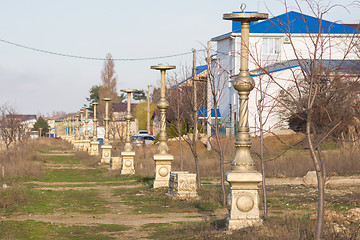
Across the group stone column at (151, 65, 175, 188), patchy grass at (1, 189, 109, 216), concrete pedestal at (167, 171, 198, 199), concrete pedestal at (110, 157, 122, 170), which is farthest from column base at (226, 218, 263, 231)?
concrete pedestal at (110, 157, 122, 170)

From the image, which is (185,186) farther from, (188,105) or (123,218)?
(188,105)

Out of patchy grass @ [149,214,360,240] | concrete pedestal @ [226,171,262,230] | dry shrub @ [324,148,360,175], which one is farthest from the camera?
dry shrub @ [324,148,360,175]

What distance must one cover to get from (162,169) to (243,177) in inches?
452

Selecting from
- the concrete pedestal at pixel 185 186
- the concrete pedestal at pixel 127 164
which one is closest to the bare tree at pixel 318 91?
the concrete pedestal at pixel 185 186

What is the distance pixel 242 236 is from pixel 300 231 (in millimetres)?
912

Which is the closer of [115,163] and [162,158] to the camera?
[162,158]

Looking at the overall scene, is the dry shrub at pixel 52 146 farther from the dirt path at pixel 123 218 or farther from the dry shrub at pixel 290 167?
the dirt path at pixel 123 218

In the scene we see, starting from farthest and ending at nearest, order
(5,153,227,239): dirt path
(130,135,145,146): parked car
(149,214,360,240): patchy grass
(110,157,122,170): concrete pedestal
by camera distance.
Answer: (130,135,145,146): parked car
(110,157,122,170): concrete pedestal
(5,153,227,239): dirt path
(149,214,360,240): patchy grass

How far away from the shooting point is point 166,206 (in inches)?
657

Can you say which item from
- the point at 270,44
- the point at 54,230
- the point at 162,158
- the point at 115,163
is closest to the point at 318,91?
the point at 54,230

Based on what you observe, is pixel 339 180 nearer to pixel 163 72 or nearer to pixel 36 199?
pixel 163 72

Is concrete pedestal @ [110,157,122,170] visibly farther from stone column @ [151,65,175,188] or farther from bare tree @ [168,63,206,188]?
stone column @ [151,65,175,188]

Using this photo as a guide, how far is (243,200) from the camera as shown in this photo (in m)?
10.2

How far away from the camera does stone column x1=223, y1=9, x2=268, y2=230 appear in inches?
398
